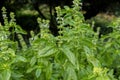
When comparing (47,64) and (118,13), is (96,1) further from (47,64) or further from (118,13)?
(47,64)

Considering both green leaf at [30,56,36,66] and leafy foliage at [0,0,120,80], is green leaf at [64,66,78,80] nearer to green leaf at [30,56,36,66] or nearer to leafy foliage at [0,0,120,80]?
leafy foliage at [0,0,120,80]

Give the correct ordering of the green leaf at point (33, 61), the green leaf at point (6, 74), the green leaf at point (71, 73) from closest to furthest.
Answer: the green leaf at point (6, 74) < the green leaf at point (71, 73) < the green leaf at point (33, 61)

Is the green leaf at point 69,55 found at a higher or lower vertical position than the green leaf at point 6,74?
higher

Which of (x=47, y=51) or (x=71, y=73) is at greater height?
(x=47, y=51)

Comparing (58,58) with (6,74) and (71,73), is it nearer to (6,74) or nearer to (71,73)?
(71,73)

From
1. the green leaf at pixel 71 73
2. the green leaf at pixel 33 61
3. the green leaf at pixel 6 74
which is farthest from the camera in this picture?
the green leaf at pixel 33 61

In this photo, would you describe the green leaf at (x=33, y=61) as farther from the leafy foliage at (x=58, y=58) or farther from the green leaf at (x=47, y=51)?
the green leaf at (x=47, y=51)

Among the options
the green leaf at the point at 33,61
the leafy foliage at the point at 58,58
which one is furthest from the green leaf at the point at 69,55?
the green leaf at the point at 33,61

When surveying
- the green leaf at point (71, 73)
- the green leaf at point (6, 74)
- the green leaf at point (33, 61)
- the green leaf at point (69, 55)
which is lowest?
the green leaf at point (71, 73)

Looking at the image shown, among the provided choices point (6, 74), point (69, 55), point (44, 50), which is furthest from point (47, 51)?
point (6, 74)

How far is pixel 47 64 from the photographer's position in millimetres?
2377

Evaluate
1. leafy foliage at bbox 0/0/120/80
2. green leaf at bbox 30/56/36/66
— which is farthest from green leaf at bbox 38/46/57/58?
green leaf at bbox 30/56/36/66

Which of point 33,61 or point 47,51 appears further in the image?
point 33,61

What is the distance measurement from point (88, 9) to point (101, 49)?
483 cm
